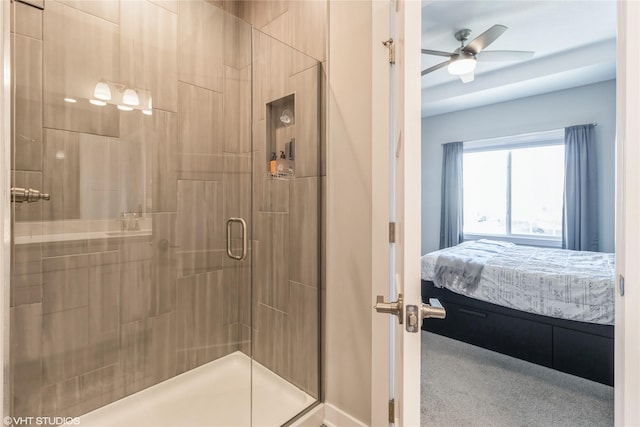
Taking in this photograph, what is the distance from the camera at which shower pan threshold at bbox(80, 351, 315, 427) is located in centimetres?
153

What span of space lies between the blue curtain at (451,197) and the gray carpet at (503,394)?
8.27ft

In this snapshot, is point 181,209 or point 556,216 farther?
point 556,216

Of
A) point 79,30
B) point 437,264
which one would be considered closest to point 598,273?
point 437,264

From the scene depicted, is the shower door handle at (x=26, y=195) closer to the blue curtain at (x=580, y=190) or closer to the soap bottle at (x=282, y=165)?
the soap bottle at (x=282, y=165)

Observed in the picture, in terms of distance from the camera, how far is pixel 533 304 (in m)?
2.21

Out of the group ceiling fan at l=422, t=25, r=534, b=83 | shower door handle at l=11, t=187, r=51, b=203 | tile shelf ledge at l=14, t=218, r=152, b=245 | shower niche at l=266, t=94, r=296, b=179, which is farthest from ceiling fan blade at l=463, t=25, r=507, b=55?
shower door handle at l=11, t=187, r=51, b=203

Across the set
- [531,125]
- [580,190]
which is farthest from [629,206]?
[531,125]

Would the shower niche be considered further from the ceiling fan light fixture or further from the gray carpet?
the ceiling fan light fixture

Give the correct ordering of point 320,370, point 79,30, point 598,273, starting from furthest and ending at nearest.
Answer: point 598,273 → point 320,370 → point 79,30

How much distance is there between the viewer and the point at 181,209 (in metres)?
1.75

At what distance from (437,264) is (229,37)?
247 cm

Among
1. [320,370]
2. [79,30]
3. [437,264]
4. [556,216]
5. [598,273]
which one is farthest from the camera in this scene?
[556,216]

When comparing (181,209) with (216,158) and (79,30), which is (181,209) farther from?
(79,30)

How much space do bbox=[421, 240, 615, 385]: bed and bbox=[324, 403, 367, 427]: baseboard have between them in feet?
5.15
